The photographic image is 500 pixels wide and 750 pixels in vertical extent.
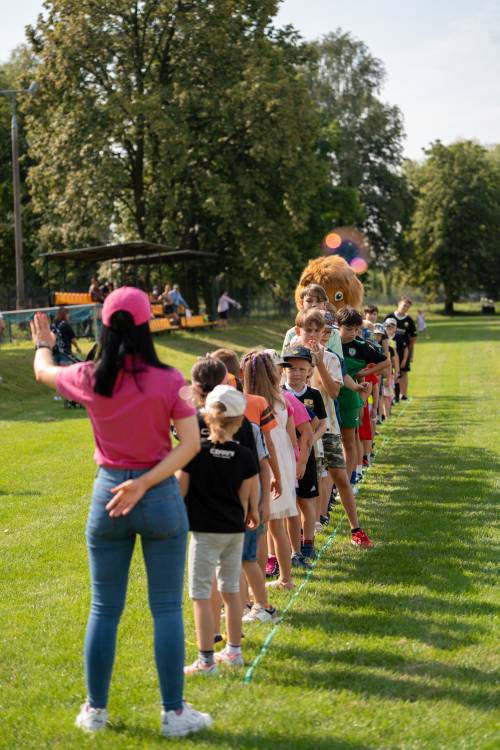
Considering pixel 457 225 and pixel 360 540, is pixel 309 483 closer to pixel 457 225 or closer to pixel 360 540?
pixel 360 540

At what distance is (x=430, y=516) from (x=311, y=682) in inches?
178

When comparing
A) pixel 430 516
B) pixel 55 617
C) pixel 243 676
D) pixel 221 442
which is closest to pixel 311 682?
pixel 243 676

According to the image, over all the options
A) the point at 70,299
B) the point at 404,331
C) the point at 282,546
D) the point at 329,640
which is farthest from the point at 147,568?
the point at 70,299

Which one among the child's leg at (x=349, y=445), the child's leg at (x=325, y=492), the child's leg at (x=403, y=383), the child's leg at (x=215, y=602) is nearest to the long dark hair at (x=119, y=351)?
the child's leg at (x=215, y=602)

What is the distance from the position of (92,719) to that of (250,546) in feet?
5.26

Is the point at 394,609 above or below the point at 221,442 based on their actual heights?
below

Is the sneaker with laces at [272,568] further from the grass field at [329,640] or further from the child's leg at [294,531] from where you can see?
the grass field at [329,640]

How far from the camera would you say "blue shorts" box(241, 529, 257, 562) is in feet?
20.1

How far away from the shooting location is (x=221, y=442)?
546 cm

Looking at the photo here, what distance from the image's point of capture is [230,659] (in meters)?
5.74

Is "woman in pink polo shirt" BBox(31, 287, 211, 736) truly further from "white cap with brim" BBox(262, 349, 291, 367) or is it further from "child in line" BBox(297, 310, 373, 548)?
"child in line" BBox(297, 310, 373, 548)

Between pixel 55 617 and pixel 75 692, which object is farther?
pixel 55 617

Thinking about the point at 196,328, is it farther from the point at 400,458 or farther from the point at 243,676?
the point at 243,676

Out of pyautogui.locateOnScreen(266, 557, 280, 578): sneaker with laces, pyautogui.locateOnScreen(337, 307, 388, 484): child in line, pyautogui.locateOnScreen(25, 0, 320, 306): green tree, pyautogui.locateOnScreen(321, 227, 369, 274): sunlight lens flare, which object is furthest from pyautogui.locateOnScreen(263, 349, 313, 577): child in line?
pyautogui.locateOnScreen(321, 227, 369, 274): sunlight lens flare
